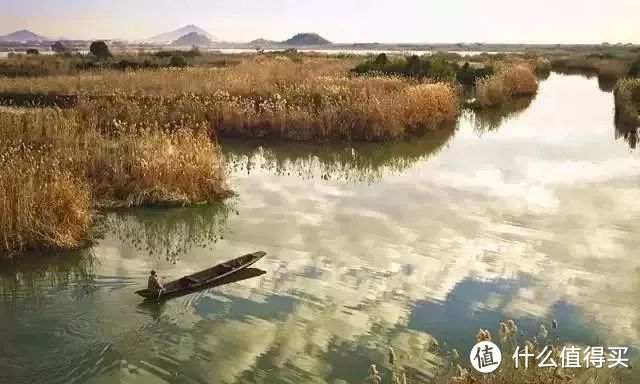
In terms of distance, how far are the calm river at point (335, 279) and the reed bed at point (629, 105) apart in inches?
359

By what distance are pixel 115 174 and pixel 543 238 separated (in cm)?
799

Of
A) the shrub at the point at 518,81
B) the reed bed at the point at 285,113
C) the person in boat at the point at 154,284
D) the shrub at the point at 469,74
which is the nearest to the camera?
the person in boat at the point at 154,284

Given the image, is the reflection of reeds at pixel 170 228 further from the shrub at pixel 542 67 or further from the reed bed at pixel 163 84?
the shrub at pixel 542 67

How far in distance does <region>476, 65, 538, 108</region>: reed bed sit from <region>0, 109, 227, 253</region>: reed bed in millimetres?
17807

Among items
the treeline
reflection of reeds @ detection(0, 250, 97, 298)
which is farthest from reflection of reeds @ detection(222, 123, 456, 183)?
the treeline

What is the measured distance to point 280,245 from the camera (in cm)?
961

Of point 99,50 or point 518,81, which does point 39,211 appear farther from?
point 99,50

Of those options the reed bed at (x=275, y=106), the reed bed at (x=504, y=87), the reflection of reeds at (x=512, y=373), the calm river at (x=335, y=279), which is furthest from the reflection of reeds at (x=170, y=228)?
the reed bed at (x=504, y=87)

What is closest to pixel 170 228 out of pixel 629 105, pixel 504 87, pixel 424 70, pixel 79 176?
pixel 79 176

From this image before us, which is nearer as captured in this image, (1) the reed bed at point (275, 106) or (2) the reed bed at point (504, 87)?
(1) the reed bed at point (275, 106)

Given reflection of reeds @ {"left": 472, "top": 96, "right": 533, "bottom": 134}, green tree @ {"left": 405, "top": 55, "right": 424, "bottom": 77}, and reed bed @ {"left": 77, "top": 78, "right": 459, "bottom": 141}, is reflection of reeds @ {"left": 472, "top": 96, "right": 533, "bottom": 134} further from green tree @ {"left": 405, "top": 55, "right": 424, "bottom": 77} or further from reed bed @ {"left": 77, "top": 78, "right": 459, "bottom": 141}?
green tree @ {"left": 405, "top": 55, "right": 424, "bottom": 77}

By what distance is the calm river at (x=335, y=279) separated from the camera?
615 centimetres

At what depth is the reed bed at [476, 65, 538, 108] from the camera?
90.9 feet

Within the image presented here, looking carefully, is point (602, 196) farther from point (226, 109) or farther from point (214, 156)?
point (226, 109)
